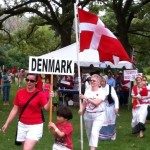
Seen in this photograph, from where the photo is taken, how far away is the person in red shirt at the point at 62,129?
8.09 metres

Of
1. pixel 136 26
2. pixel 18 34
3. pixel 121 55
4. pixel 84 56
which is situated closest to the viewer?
pixel 121 55

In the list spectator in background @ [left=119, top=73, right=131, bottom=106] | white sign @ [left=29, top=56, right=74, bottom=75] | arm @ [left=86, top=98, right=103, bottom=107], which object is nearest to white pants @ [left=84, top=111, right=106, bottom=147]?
arm @ [left=86, top=98, right=103, bottom=107]

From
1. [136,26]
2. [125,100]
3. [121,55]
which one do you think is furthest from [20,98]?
[136,26]

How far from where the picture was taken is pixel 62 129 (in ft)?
26.8

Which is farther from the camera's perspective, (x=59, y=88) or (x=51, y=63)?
(x=59, y=88)

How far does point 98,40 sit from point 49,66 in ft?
8.67

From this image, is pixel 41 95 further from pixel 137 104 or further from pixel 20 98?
pixel 137 104

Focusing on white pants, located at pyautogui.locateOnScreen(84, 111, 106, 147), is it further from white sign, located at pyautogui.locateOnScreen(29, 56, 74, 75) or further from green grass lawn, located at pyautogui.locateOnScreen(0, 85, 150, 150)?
green grass lawn, located at pyautogui.locateOnScreen(0, 85, 150, 150)

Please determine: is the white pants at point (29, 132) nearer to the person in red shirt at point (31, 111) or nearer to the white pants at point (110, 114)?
the person in red shirt at point (31, 111)

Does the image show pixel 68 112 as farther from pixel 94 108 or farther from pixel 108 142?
pixel 108 142

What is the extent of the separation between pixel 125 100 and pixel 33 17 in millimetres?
14538

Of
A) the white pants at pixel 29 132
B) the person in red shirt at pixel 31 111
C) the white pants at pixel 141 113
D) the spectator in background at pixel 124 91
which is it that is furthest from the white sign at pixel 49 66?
the spectator in background at pixel 124 91

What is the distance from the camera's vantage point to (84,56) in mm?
24219

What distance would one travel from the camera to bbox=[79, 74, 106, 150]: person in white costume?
34.7 ft
